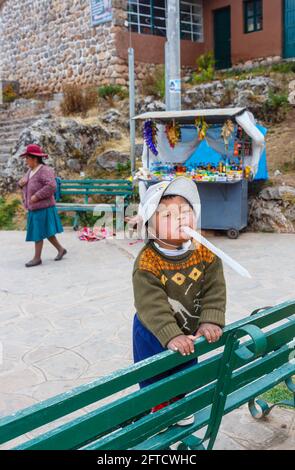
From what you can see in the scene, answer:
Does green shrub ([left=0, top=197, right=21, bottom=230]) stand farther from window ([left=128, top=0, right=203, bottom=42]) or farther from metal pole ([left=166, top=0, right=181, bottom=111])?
window ([left=128, top=0, right=203, bottom=42])

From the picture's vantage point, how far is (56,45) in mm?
18609

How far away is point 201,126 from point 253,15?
34.3 ft

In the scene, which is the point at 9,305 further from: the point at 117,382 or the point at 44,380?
the point at 117,382

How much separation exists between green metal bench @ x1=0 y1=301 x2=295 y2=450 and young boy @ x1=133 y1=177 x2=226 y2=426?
13cm

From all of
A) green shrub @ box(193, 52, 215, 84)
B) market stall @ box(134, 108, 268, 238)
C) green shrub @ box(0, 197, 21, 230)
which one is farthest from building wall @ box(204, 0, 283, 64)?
green shrub @ box(0, 197, 21, 230)

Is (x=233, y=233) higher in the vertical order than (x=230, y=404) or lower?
lower

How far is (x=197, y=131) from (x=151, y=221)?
7.60 meters

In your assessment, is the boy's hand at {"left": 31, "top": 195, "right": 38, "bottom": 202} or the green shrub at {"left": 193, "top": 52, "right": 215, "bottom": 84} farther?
the green shrub at {"left": 193, "top": 52, "right": 215, "bottom": 84}

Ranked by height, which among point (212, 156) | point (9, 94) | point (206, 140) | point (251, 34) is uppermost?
point (251, 34)

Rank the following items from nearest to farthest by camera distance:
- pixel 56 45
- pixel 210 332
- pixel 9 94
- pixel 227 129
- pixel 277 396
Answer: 1. pixel 210 332
2. pixel 277 396
3. pixel 227 129
4. pixel 56 45
5. pixel 9 94

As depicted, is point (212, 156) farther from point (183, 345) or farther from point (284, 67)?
point (183, 345)

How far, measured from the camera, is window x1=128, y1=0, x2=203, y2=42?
17.2 m

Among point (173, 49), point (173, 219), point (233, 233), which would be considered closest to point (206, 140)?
point (173, 49)
